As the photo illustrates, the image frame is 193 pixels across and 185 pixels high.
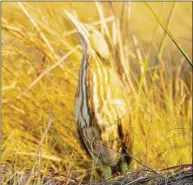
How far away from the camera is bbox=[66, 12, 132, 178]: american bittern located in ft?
8.59

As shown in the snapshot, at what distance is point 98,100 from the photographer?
104 inches

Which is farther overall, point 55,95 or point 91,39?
point 55,95

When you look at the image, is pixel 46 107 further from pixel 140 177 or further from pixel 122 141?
pixel 140 177

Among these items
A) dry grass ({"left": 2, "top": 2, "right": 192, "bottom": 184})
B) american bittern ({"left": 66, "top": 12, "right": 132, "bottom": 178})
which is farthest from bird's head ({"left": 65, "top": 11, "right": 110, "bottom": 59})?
dry grass ({"left": 2, "top": 2, "right": 192, "bottom": 184})

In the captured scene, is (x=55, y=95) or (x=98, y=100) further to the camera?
(x=55, y=95)

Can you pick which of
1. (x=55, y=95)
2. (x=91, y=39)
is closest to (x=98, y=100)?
(x=91, y=39)

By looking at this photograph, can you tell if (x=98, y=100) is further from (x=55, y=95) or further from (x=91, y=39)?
(x=55, y=95)

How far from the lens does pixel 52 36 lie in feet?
10.6

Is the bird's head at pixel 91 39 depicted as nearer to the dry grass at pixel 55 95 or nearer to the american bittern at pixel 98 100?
the american bittern at pixel 98 100

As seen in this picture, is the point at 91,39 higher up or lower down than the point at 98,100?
higher up

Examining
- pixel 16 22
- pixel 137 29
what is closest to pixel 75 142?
pixel 16 22

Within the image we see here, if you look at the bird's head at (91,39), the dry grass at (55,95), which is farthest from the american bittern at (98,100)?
the dry grass at (55,95)

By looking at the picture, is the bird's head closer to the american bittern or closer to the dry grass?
the american bittern

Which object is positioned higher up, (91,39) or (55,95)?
(91,39)
